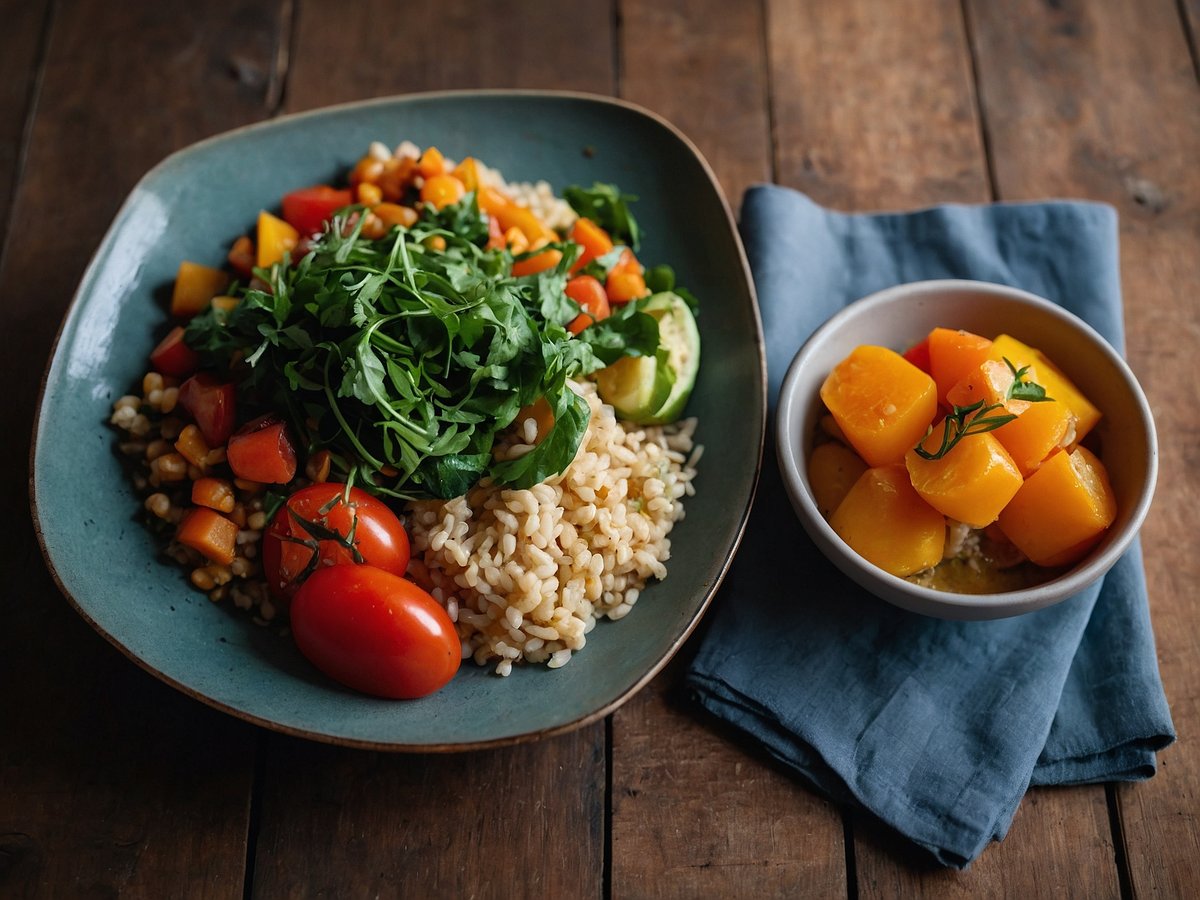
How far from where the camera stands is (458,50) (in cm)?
350

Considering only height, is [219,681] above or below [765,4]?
below

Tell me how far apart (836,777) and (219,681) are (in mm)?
1355

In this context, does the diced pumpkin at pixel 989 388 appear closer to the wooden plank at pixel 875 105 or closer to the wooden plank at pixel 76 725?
the wooden plank at pixel 875 105

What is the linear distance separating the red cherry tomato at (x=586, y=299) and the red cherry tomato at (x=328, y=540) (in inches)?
25.4

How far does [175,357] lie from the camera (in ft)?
8.55

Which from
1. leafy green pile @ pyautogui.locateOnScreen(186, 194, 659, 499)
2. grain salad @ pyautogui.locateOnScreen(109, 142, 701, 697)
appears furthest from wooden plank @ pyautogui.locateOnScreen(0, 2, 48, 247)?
leafy green pile @ pyautogui.locateOnScreen(186, 194, 659, 499)

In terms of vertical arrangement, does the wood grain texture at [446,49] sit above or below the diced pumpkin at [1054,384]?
above

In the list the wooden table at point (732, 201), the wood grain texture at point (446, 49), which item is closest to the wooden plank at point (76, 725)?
the wooden table at point (732, 201)

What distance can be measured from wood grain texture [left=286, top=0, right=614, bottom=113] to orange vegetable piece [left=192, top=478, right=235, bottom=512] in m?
1.52

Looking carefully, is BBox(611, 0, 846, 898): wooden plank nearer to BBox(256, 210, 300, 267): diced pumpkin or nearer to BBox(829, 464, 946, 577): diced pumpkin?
BBox(829, 464, 946, 577): diced pumpkin

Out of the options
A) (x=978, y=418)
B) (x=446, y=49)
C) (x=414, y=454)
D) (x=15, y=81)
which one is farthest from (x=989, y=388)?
(x=15, y=81)

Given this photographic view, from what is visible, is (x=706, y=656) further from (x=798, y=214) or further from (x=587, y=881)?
(x=798, y=214)

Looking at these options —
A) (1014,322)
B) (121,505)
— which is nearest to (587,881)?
(121,505)

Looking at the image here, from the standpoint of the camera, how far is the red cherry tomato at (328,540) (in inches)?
89.7
